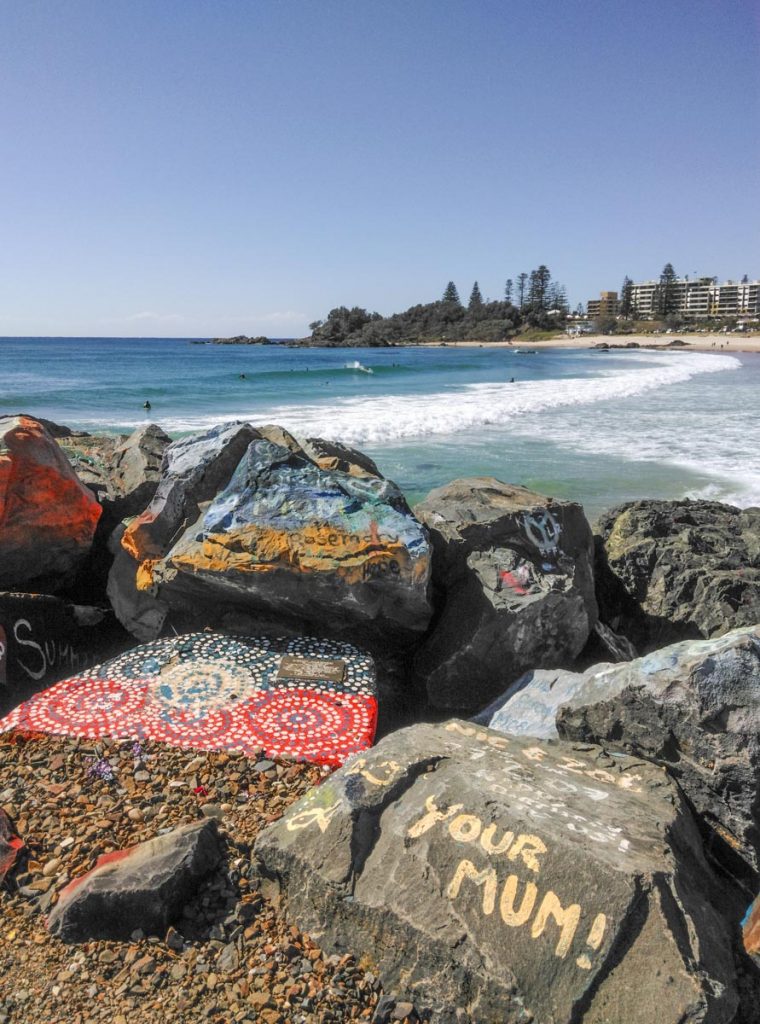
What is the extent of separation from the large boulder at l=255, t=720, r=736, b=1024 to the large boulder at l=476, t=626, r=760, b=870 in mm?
153

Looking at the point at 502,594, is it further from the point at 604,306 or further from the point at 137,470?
the point at 604,306

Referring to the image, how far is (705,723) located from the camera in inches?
108

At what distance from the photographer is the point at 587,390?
29.3m

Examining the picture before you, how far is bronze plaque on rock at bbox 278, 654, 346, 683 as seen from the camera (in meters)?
3.71

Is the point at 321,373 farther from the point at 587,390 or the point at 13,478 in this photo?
the point at 13,478

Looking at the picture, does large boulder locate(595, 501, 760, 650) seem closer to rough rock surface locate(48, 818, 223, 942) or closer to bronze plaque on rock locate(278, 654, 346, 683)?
bronze plaque on rock locate(278, 654, 346, 683)

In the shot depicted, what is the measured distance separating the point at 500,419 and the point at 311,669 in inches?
653

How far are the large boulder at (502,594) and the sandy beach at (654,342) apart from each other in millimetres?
72486

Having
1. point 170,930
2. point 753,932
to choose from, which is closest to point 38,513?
point 170,930

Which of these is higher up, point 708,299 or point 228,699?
point 708,299

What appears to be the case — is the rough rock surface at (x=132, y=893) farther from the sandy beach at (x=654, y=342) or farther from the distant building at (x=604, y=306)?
the distant building at (x=604, y=306)

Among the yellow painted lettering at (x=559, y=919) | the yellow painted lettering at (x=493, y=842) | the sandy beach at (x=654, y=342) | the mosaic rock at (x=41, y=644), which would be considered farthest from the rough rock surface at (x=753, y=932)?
the sandy beach at (x=654, y=342)

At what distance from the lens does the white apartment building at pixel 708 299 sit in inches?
4995

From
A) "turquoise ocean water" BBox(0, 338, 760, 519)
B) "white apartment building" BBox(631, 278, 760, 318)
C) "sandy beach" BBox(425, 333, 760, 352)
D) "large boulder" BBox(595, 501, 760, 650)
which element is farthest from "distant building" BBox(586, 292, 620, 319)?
"large boulder" BBox(595, 501, 760, 650)
